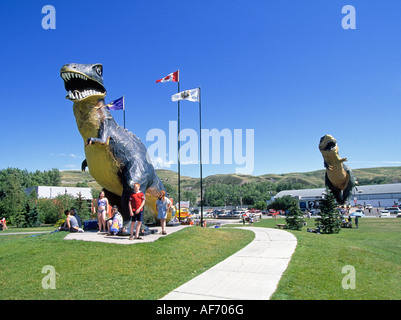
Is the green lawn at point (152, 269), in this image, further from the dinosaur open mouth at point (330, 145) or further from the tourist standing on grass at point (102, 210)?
the dinosaur open mouth at point (330, 145)

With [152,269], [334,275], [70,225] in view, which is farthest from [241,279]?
[70,225]

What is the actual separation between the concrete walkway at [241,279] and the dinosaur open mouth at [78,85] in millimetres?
5909

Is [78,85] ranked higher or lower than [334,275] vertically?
higher

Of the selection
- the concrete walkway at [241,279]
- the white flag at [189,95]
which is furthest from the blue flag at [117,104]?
the concrete walkway at [241,279]

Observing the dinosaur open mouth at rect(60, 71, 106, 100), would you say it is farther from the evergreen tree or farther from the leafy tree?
the leafy tree

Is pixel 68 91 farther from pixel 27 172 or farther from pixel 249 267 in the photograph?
pixel 27 172

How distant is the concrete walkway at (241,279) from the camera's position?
4.25m

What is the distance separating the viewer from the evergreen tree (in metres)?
18.0

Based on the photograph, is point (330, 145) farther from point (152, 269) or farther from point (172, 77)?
point (152, 269)

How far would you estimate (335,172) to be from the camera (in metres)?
18.6

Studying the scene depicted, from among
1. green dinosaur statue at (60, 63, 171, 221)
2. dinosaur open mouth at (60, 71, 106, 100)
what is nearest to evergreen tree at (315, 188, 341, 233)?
green dinosaur statue at (60, 63, 171, 221)

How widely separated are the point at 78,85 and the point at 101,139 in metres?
1.66
